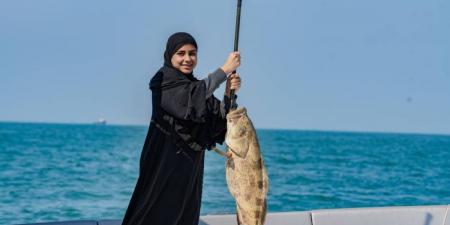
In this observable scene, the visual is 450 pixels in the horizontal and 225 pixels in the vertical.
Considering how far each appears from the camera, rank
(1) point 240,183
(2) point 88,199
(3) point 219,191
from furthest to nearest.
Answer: (3) point 219,191, (2) point 88,199, (1) point 240,183

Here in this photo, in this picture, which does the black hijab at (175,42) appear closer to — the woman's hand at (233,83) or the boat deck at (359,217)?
the woman's hand at (233,83)

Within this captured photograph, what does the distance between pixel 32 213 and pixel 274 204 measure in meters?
6.19

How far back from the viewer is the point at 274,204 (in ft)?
59.7

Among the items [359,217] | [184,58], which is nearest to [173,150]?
[184,58]

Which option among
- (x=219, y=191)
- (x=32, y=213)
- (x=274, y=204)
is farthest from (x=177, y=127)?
(x=219, y=191)

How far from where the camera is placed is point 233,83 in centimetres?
342

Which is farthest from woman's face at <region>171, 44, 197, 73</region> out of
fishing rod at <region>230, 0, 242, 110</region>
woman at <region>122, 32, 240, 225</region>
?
fishing rod at <region>230, 0, 242, 110</region>

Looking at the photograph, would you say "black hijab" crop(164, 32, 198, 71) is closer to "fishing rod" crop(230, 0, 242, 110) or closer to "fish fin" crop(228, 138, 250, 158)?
"fishing rod" crop(230, 0, 242, 110)

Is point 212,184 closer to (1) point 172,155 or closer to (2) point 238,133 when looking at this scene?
(1) point 172,155

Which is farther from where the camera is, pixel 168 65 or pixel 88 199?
pixel 88 199

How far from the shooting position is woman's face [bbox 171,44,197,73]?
11.7ft

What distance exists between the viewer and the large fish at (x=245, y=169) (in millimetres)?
3281

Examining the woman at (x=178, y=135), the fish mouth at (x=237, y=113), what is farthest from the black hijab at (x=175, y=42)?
the fish mouth at (x=237, y=113)

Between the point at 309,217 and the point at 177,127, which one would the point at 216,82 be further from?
the point at 309,217
